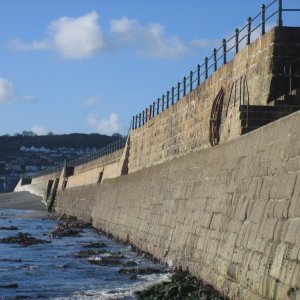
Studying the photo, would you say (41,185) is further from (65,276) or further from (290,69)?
(290,69)

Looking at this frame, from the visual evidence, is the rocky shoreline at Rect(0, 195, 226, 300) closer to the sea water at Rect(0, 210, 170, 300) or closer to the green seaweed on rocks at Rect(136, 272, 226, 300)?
the green seaweed on rocks at Rect(136, 272, 226, 300)

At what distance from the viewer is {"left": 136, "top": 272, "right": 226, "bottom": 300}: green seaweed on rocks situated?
10609 millimetres

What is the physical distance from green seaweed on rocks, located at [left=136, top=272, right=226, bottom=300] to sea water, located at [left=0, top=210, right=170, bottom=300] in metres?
0.48

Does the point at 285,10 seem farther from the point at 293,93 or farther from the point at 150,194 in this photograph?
the point at 150,194

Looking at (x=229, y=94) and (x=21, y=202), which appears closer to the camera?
(x=229, y=94)

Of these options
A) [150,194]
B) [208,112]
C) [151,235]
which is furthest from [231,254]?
[208,112]

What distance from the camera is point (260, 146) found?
9.80m

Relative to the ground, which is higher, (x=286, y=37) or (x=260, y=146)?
(x=286, y=37)

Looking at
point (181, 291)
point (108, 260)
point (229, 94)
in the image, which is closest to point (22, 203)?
point (108, 260)

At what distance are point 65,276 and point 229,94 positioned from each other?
7.10m

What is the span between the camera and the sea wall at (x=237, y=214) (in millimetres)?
8273

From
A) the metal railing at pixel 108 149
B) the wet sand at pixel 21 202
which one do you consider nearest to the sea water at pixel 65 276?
the metal railing at pixel 108 149

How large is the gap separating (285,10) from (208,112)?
5.54 metres

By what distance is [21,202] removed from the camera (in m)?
80.5
